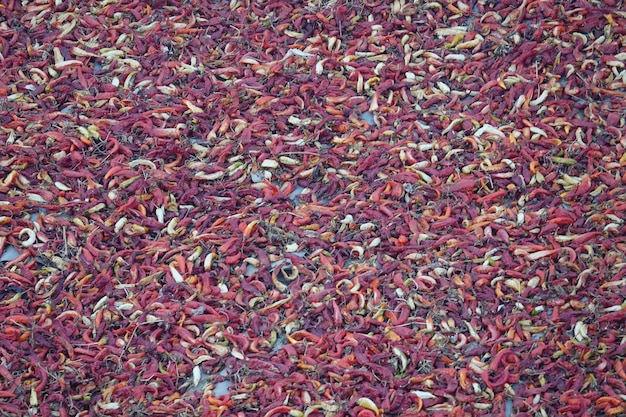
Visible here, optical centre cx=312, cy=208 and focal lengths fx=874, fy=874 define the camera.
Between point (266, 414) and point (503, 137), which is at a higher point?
point (503, 137)

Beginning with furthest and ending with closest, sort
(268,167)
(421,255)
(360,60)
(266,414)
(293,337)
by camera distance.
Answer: (360,60), (268,167), (421,255), (293,337), (266,414)

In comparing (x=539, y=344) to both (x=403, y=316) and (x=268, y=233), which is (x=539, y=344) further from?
(x=268, y=233)

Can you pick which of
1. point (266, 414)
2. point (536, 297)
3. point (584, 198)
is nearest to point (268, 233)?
point (266, 414)

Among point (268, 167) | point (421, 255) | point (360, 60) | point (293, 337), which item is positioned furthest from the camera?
point (360, 60)

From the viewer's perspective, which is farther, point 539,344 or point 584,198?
point 584,198

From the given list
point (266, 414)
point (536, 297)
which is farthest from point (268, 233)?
point (536, 297)

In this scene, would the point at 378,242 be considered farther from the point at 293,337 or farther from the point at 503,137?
the point at 503,137
